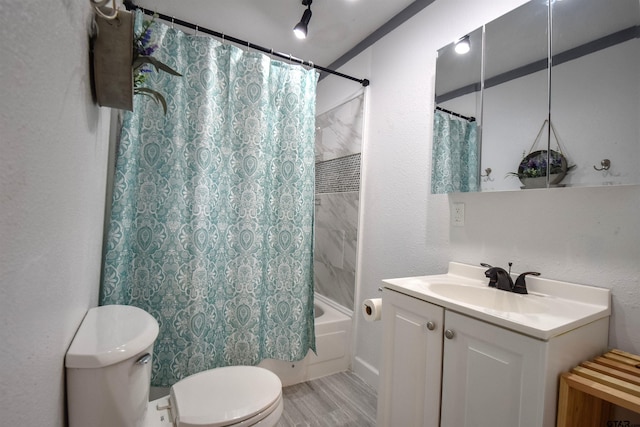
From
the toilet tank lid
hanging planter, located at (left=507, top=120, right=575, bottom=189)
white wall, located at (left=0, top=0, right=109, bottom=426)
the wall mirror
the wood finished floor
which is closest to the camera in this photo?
white wall, located at (left=0, top=0, right=109, bottom=426)

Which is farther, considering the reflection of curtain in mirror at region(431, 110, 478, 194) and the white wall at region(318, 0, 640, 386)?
the reflection of curtain in mirror at region(431, 110, 478, 194)

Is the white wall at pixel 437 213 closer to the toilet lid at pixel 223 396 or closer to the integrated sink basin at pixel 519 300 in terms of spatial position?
the integrated sink basin at pixel 519 300

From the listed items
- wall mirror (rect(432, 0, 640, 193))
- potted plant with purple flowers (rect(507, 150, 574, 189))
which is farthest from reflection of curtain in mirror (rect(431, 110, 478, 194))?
potted plant with purple flowers (rect(507, 150, 574, 189))

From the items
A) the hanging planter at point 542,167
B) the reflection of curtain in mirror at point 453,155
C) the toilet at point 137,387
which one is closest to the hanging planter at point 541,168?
the hanging planter at point 542,167

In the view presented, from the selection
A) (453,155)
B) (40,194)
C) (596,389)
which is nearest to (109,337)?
(40,194)

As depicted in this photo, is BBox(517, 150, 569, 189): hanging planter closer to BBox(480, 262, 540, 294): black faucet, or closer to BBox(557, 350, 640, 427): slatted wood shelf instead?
BBox(480, 262, 540, 294): black faucet

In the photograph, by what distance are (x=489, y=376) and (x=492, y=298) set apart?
0.44m

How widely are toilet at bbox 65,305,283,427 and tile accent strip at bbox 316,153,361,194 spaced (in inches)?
59.9

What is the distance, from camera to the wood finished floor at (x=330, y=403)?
1631 millimetres

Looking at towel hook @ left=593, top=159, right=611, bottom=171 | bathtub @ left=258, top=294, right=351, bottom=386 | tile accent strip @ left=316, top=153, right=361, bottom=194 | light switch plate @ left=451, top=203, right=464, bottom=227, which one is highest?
tile accent strip @ left=316, top=153, right=361, bottom=194

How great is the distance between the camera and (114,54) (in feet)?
2.77

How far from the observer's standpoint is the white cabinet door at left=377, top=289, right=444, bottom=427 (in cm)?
109

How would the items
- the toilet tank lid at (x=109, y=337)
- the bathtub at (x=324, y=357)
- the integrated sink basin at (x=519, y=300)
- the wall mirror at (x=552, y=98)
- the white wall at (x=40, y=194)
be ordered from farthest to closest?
the bathtub at (x=324, y=357)
the wall mirror at (x=552, y=98)
the integrated sink basin at (x=519, y=300)
the toilet tank lid at (x=109, y=337)
the white wall at (x=40, y=194)

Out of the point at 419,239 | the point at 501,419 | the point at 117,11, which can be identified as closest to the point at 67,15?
the point at 117,11
